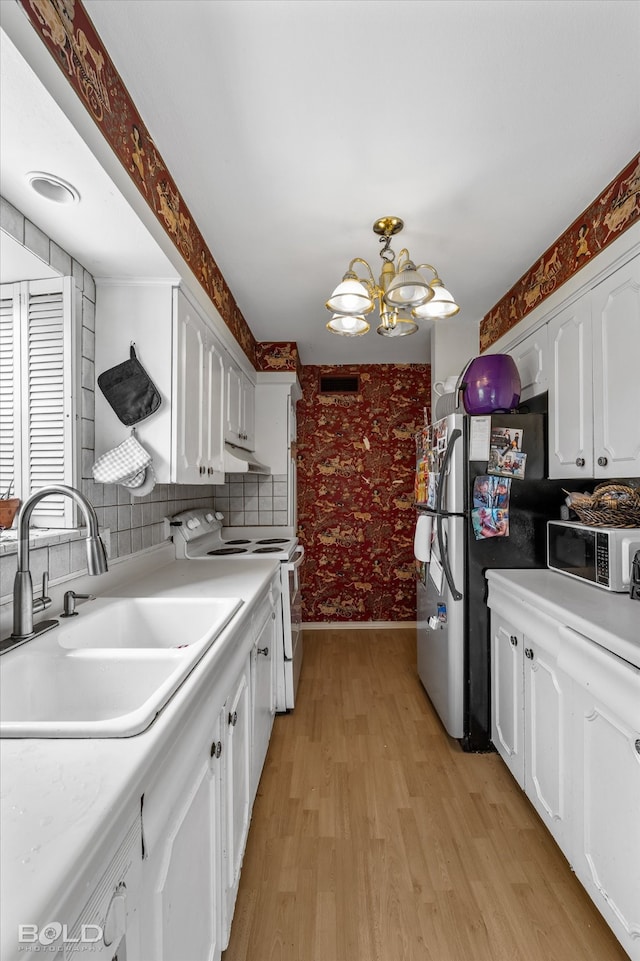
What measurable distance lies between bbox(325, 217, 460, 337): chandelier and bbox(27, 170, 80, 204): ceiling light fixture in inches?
35.4

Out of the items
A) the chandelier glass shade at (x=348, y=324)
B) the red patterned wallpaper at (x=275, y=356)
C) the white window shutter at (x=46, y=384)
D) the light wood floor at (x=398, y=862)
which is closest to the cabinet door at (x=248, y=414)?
the red patterned wallpaper at (x=275, y=356)

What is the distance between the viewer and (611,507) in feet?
6.03

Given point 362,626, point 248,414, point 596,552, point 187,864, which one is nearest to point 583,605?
point 596,552

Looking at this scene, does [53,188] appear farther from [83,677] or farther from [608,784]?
[608,784]

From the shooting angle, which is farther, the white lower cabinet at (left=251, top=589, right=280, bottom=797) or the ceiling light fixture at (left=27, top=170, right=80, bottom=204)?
the white lower cabinet at (left=251, top=589, right=280, bottom=797)

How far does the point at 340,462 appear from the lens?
4164 millimetres

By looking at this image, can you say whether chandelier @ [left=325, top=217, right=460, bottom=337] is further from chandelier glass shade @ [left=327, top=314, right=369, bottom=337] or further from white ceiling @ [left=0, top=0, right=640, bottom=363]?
white ceiling @ [left=0, top=0, right=640, bottom=363]

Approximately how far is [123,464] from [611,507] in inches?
75.8

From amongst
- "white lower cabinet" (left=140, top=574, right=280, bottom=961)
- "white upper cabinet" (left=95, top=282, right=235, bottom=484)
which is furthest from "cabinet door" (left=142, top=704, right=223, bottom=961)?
"white upper cabinet" (left=95, top=282, right=235, bottom=484)

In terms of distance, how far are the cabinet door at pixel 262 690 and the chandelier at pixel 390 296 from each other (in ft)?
4.51

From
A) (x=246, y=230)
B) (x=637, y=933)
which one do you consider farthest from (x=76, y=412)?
(x=637, y=933)

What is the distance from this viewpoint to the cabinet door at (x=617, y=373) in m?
1.66

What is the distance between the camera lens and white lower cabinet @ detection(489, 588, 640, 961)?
1156 mm

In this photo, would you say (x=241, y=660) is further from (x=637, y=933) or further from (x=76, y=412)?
(x=637, y=933)
